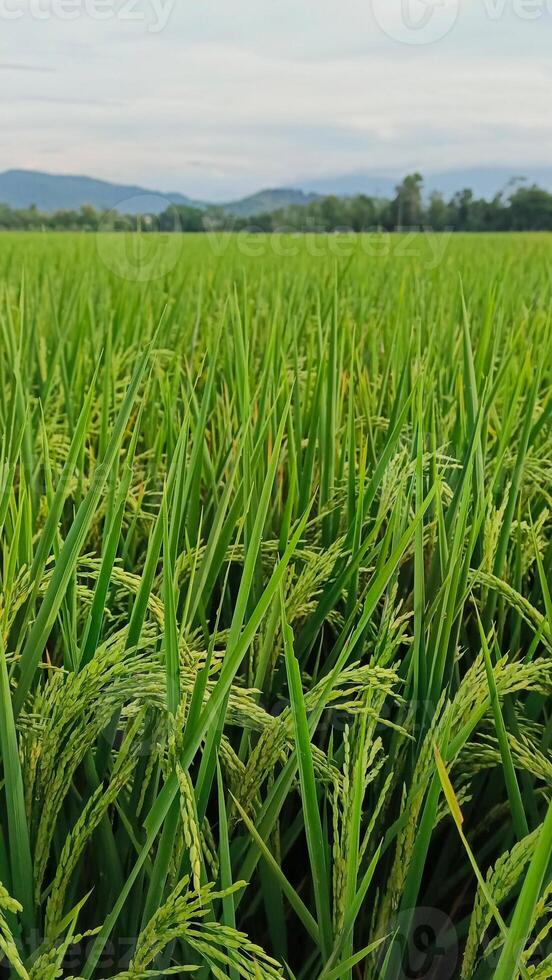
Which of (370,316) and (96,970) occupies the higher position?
(370,316)

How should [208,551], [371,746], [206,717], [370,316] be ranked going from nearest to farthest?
1. [206,717]
2. [371,746]
3. [208,551]
4. [370,316]

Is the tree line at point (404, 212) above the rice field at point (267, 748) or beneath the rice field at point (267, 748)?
above

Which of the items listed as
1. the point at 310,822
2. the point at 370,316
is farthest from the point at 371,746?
the point at 370,316

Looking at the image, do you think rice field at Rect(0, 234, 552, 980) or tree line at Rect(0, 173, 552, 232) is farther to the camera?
tree line at Rect(0, 173, 552, 232)

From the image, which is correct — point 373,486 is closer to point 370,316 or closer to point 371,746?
point 371,746

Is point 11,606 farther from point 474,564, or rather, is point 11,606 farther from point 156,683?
point 474,564

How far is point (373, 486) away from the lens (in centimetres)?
71

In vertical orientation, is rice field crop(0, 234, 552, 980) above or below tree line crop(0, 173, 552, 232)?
below

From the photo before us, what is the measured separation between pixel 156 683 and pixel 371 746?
6.3 inches

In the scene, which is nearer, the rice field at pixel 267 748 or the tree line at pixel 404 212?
the rice field at pixel 267 748

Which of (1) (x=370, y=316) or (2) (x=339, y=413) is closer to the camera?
(2) (x=339, y=413)

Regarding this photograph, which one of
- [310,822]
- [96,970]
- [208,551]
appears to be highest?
[208,551]

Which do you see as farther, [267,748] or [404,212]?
[404,212]

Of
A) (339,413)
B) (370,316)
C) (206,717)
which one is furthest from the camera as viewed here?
(370,316)
